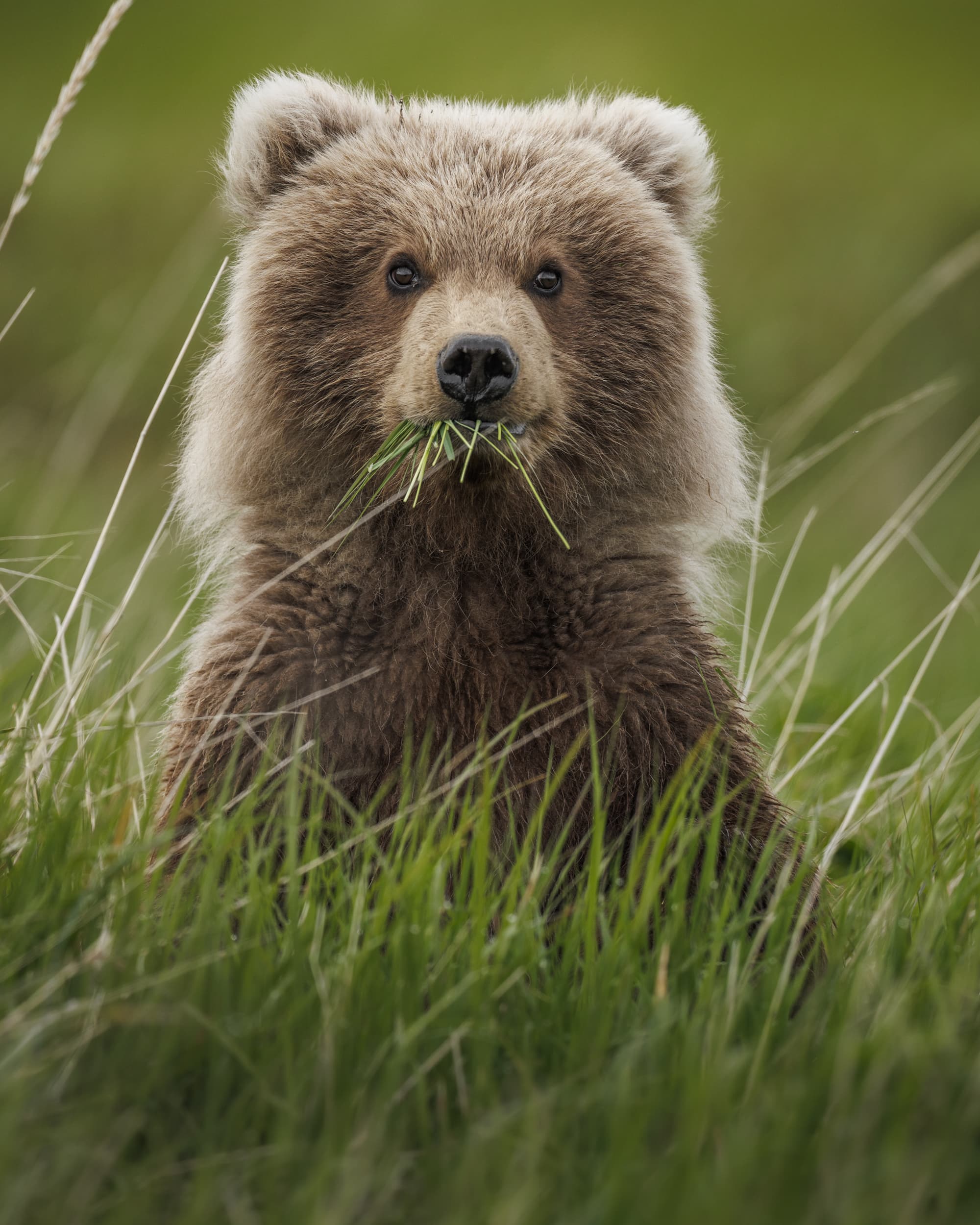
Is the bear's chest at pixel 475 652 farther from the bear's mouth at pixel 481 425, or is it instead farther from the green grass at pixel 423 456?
the bear's mouth at pixel 481 425

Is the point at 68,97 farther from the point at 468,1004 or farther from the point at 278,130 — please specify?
the point at 468,1004

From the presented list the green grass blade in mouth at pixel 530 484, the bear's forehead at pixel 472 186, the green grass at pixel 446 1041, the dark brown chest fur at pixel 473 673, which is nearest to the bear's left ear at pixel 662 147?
the bear's forehead at pixel 472 186

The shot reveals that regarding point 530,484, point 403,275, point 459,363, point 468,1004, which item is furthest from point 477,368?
point 468,1004

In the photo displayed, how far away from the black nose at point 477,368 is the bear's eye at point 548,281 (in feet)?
1.32

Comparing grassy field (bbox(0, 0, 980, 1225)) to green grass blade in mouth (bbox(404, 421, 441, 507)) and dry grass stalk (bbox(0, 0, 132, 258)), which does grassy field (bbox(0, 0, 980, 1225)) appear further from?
dry grass stalk (bbox(0, 0, 132, 258))

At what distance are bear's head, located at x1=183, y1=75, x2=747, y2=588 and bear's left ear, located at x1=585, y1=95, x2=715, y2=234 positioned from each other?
4.6 inches

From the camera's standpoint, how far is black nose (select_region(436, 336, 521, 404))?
2.81 m

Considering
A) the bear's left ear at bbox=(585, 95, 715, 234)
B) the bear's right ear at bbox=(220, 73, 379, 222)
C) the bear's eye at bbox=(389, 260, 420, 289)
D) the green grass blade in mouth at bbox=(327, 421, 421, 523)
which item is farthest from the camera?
the bear's left ear at bbox=(585, 95, 715, 234)

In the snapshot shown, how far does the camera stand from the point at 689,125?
3672 mm

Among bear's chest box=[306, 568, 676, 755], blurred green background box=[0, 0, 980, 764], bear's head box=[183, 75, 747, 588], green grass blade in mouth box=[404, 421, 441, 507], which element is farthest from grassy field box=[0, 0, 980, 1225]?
blurred green background box=[0, 0, 980, 764]

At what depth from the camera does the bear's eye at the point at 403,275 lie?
316 cm

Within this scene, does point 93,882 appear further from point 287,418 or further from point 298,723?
point 287,418

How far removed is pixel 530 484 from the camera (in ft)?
9.52

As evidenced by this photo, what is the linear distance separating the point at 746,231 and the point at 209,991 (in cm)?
1122
